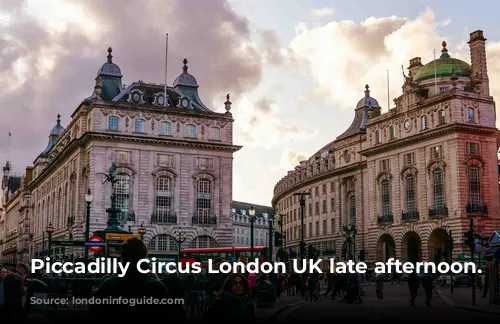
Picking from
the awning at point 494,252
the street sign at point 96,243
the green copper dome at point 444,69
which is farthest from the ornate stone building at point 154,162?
the awning at point 494,252

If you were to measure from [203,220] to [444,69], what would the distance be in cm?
3416

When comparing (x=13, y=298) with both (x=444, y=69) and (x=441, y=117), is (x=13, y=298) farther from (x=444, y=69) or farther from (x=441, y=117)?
(x=444, y=69)

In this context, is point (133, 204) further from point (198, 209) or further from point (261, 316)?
point (261, 316)

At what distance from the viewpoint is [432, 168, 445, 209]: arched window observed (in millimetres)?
77562

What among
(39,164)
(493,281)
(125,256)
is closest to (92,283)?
(493,281)

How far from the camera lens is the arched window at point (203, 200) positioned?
87.8 metres

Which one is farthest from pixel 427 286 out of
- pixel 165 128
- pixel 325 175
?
pixel 325 175

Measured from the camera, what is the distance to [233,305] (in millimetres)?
9625

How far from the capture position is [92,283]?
29734mm

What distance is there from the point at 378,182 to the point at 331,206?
1822 centimetres

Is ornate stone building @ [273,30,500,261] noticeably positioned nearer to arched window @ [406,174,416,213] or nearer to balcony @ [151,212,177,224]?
arched window @ [406,174,416,213]

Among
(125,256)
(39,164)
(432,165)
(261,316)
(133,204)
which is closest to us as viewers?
(125,256)

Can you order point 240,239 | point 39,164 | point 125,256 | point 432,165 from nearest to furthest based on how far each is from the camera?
point 125,256
point 432,165
point 39,164
point 240,239

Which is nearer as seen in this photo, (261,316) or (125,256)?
(125,256)
